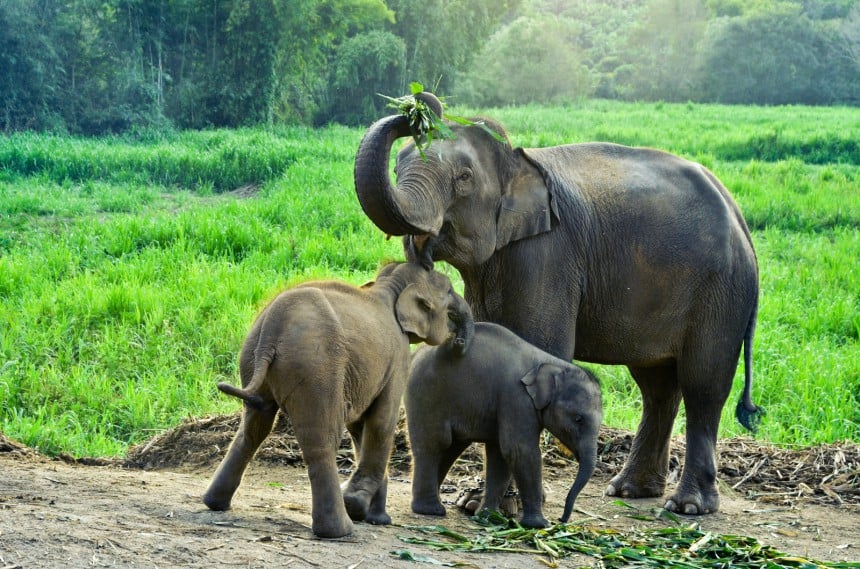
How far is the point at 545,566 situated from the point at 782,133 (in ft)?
72.8

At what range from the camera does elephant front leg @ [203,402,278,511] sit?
4.64 metres

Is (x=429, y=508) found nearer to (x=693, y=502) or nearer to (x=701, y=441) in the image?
(x=693, y=502)

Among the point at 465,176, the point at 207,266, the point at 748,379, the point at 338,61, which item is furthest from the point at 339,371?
the point at 338,61

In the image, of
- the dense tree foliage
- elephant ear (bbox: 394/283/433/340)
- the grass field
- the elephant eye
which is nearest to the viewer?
elephant ear (bbox: 394/283/433/340)

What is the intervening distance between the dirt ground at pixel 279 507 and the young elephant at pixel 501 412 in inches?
10.6

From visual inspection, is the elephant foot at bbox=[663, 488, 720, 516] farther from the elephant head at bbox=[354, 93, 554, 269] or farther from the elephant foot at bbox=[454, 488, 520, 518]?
the elephant head at bbox=[354, 93, 554, 269]

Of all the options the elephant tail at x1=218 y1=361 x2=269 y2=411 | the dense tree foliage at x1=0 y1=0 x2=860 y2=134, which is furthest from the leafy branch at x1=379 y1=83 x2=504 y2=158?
the elephant tail at x1=218 y1=361 x2=269 y2=411

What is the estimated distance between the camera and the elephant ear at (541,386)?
5.08 metres

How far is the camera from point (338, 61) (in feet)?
94.2

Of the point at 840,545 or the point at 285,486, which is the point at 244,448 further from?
the point at 840,545

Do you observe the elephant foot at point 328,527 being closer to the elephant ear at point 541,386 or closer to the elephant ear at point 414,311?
the elephant ear at point 414,311

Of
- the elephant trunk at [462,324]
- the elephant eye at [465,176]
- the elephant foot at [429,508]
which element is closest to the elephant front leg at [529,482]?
the elephant foot at [429,508]

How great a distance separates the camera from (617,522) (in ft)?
18.7

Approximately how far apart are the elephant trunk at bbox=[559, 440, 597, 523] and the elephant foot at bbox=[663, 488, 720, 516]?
121 cm
